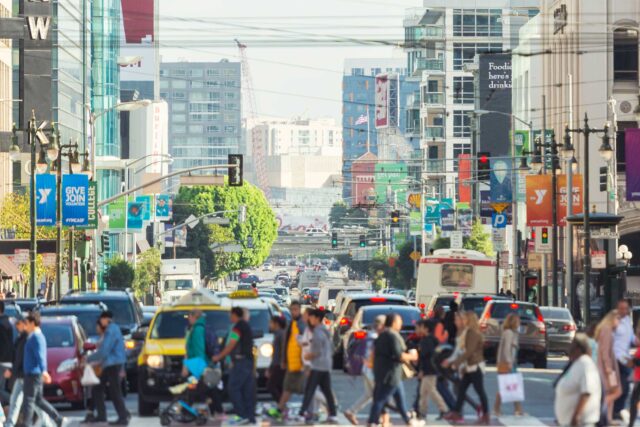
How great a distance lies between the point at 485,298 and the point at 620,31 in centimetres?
4029

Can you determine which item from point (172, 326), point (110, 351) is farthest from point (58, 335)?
point (110, 351)

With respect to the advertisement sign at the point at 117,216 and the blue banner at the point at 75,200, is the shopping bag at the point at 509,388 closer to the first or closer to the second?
the blue banner at the point at 75,200

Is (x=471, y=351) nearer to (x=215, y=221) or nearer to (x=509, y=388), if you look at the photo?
(x=509, y=388)

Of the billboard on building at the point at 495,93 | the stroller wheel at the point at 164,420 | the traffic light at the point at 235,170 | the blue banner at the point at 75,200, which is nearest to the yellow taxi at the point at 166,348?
the stroller wheel at the point at 164,420

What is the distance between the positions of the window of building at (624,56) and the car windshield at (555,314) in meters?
34.4

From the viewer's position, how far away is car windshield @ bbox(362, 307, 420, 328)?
3691 cm

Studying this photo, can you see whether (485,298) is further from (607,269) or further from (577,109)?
(577,109)

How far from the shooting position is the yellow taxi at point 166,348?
28109mm

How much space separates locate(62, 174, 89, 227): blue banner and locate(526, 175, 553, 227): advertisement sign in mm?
16971

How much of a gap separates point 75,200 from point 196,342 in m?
35.9

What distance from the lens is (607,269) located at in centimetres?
5900

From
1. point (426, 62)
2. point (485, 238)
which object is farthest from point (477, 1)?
point (485, 238)

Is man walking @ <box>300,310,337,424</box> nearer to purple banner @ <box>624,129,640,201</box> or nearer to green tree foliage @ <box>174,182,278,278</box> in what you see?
purple banner @ <box>624,129,640,201</box>

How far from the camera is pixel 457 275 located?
6131 centimetres
